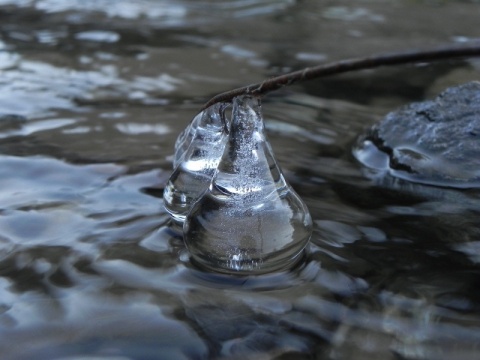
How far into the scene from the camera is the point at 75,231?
2271 mm

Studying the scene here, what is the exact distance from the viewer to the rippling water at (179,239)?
1692 mm

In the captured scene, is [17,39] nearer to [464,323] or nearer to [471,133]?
[471,133]

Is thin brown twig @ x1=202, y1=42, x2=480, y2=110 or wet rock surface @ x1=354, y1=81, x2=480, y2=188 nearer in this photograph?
thin brown twig @ x1=202, y1=42, x2=480, y2=110

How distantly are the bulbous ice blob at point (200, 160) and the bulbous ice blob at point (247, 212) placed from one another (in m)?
0.20

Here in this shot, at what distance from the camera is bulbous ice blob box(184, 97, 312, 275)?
6.06 feet

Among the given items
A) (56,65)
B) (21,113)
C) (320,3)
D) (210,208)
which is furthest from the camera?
(320,3)

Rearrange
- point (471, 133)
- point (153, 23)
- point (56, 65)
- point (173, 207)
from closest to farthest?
point (173, 207) < point (471, 133) < point (56, 65) < point (153, 23)

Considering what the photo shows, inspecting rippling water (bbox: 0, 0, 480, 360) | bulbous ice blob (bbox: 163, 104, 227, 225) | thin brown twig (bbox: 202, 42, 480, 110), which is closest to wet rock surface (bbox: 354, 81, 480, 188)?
rippling water (bbox: 0, 0, 480, 360)

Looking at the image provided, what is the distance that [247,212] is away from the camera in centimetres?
185

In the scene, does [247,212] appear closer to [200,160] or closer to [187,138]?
[200,160]

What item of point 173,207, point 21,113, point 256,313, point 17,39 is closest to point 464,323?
point 256,313

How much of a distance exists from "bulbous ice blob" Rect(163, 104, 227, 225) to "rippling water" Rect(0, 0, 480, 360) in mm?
141

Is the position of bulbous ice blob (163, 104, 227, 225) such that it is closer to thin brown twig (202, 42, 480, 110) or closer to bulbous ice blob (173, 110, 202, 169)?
bulbous ice blob (173, 110, 202, 169)

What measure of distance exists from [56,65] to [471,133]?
2.73 metres
